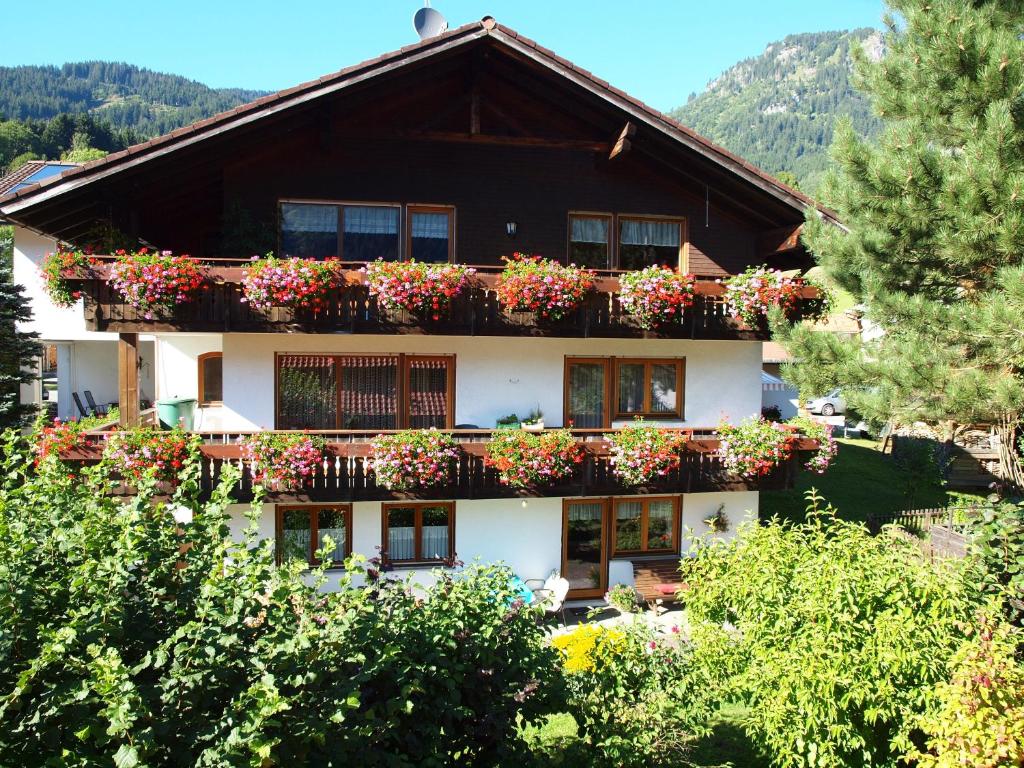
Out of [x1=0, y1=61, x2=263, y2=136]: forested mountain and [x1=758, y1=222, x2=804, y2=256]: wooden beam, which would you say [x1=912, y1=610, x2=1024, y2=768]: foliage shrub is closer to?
[x1=758, y1=222, x2=804, y2=256]: wooden beam

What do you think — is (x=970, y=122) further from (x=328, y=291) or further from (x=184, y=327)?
(x=184, y=327)

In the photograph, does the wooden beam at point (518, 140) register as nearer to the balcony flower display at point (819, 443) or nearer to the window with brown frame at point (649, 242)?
the window with brown frame at point (649, 242)

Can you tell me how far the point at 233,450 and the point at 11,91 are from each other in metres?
204

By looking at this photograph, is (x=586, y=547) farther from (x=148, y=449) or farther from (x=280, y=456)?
(x=148, y=449)

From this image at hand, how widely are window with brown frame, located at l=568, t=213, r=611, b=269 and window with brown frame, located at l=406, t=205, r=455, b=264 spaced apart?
228cm

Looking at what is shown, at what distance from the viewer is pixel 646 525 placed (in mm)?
13625

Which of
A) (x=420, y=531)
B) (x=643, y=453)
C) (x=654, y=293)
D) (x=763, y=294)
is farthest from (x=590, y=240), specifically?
(x=420, y=531)

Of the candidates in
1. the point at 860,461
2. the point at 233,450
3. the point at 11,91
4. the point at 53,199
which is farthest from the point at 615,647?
the point at 11,91

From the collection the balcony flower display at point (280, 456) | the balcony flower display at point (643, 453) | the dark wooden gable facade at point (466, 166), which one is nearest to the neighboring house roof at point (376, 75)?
the dark wooden gable facade at point (466, 166)

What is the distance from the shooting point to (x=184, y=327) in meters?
10.6

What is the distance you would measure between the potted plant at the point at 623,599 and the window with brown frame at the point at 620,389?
2993mm

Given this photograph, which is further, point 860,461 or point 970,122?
point 860,461

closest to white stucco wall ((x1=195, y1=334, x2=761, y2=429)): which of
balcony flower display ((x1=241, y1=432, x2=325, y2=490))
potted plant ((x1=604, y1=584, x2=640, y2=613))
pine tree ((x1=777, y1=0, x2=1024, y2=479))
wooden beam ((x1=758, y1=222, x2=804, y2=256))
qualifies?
balcony flower display ((x1=241, y1=432, x2=325, y2=490))

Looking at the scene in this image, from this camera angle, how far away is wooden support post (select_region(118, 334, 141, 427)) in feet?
36.2
